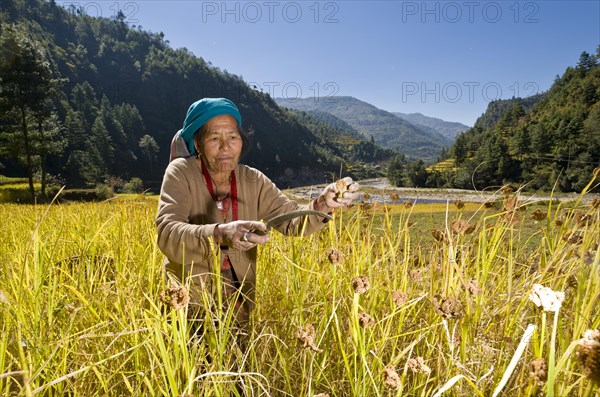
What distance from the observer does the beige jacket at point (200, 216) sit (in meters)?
1.41

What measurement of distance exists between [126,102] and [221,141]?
A: 132 m

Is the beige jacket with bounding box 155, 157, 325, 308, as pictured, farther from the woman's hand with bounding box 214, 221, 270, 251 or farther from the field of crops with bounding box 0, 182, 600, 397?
the field of crops with bounding box 0, 182, 600, 397

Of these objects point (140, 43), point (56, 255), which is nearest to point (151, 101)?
point (140, 43)

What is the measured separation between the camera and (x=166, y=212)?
5.36 feet

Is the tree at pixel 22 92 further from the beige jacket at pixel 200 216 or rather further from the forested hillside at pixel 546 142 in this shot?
the forested hillside at pixel 546 142

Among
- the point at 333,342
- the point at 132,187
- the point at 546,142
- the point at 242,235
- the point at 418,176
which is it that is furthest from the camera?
the point at 418,176

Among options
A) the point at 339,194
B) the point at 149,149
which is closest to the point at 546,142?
the point at 339,194

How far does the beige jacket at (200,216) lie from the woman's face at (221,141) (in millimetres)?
136

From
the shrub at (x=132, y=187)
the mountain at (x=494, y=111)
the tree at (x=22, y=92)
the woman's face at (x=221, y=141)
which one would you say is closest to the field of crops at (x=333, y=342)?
the woman's face at (x=221, y=141)

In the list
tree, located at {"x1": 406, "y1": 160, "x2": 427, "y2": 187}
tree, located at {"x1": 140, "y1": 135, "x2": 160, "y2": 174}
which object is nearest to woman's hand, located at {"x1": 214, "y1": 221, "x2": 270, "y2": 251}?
tree, located at {"x1": 406, "y1": 160, "x2": 427, "y2": 187}

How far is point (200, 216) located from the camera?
6.07 ft

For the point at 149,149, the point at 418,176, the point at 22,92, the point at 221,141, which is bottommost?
the point at 418,176

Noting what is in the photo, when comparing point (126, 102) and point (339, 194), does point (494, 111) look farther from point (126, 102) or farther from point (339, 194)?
point (339, 194)

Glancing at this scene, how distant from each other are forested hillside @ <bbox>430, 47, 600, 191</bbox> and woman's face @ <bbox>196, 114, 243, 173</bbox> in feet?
199
